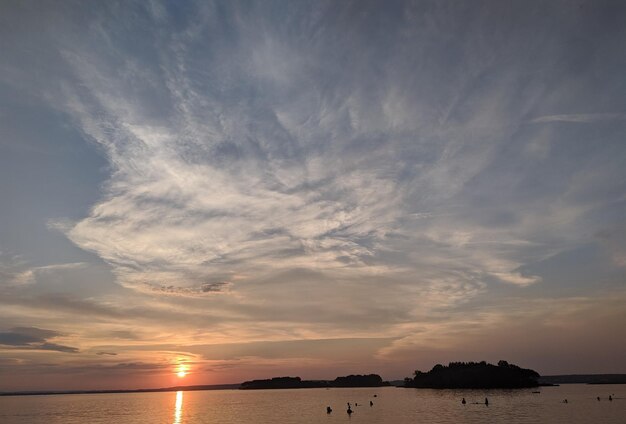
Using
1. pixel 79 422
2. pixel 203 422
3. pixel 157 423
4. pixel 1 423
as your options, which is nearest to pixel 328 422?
pixel 203 422

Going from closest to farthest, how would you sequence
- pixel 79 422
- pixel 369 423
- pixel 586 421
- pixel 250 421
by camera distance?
pixel 586 421
pixel 369 423
pixel 250 421
pixel 79 422

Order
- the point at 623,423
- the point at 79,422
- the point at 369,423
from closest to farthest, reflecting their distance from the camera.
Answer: the point at 623,423, the point at 369,423, the point at 79,422

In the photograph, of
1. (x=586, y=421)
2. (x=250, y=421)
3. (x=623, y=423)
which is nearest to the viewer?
(x=623, y=423)

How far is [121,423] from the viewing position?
12975 cm

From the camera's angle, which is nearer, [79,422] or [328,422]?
[328,422]

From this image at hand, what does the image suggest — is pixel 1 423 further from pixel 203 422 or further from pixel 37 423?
pixel 203 422

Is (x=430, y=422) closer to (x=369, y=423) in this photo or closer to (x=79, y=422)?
(x=369, y=423)

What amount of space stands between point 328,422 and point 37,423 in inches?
3536

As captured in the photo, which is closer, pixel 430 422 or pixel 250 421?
pixel 430 422

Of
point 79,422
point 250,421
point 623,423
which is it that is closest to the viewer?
point 623,423

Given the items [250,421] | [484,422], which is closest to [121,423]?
[250,421]

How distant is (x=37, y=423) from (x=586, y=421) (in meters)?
149

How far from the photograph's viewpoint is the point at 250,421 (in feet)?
404

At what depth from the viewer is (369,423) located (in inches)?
4441
